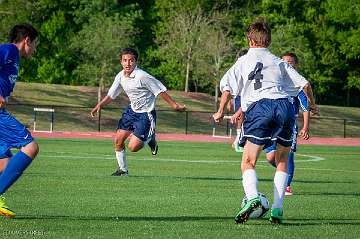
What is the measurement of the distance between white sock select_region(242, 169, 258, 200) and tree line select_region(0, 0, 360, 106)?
51.1 meters

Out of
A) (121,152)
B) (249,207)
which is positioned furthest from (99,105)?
(249,207)

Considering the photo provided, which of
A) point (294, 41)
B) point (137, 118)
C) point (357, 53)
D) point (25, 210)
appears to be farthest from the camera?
point (357, 53)

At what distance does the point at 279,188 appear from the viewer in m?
10.5

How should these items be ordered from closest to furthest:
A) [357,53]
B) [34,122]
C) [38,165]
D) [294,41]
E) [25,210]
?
1. [25,210]
2. [38,165]
3. [34,122]
4. [294,41]
5. [357,53]

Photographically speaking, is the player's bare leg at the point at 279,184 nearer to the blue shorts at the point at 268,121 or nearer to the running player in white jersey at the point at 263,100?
the running player in white jersey at the point at 263,100

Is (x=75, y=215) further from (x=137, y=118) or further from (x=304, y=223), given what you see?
(x=137, y=118)

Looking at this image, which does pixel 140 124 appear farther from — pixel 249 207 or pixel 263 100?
pixel 249 207

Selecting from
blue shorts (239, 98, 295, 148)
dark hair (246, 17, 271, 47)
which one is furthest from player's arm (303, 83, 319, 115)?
dark hair (246, 17, 271, 47)

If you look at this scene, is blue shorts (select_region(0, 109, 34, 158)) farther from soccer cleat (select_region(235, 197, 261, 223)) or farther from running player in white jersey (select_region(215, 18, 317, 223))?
soccer cleat (select_region(235, 197, 261, 223))

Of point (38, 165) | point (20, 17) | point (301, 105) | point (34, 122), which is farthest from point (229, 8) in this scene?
point (301, 105)

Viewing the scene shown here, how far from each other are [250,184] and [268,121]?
0.70m

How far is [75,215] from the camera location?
10516 mm

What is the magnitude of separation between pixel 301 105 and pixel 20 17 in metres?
55.1

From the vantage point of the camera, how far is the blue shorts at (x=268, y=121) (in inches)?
403
